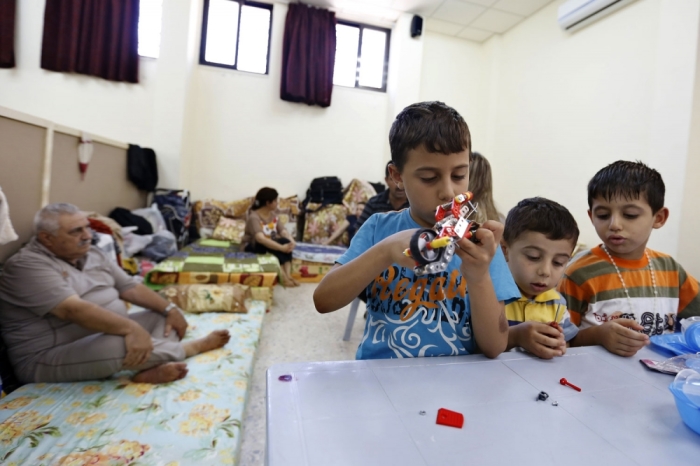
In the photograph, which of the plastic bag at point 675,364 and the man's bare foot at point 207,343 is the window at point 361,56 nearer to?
the man's bare foot at point 207,343

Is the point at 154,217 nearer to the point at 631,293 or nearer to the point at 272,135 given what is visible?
the point at 272,135

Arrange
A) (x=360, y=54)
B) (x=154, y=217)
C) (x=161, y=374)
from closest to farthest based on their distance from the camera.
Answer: (x=161, y=374) < (x=154, y=217) < (x=360, y=54)

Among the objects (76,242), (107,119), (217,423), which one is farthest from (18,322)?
(107,119)

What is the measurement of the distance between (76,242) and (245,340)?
1051 millimetres

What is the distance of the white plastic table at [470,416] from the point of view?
51cm

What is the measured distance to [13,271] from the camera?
1.60 metres

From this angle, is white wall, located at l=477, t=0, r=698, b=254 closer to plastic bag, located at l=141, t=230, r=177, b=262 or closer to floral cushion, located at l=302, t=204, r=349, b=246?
floral cushion, located at l=302, t=204, r=349, b=246

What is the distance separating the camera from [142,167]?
4.12m

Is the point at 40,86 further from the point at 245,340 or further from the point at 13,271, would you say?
the point at 245,340

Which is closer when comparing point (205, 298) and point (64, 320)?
point (64, 320)

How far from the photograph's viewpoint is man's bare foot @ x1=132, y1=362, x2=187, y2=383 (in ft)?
5.78

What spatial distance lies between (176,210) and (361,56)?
10.8ft

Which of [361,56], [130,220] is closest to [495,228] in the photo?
[130,220]

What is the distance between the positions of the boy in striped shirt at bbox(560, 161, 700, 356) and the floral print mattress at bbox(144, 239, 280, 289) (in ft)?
8.09
